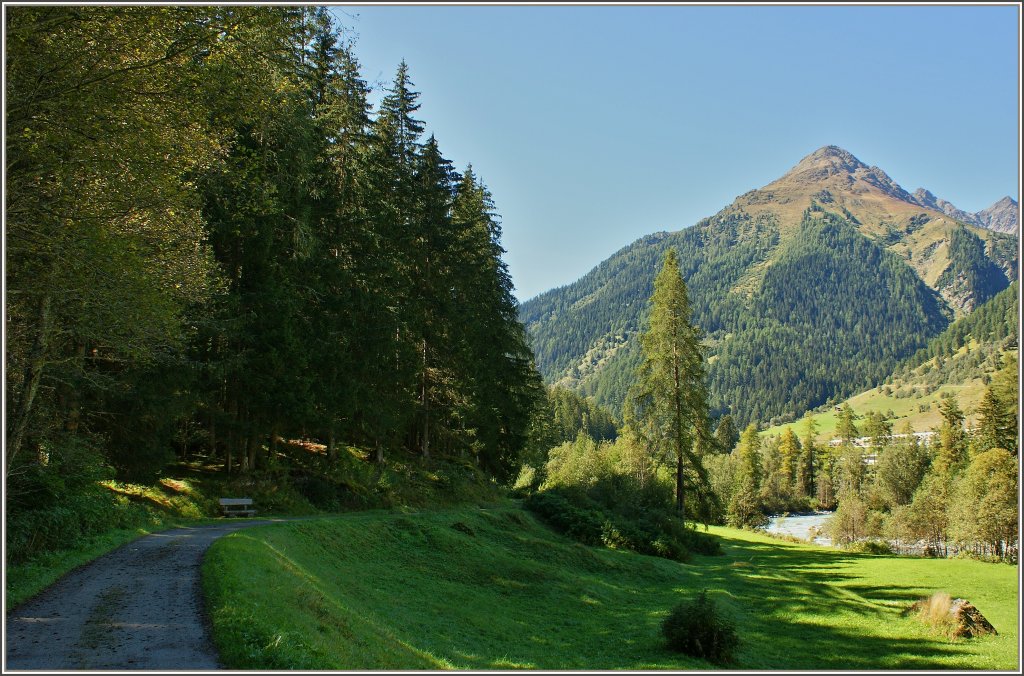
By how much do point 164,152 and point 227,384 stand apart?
1132cm

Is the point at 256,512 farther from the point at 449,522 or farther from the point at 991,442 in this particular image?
the point at 991,442

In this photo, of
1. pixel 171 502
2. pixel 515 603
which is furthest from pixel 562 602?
pixel 171 502

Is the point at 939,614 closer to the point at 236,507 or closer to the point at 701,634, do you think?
Answer: the point at 701,634

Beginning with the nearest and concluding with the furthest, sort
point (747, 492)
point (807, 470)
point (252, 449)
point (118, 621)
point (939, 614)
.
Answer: point (118, 621) < point (939, 614) < point (252, 449) < point (747, 492) < point (807, 470)

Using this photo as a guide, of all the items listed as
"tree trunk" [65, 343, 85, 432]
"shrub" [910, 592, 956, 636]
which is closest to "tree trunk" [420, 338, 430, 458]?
"tree trunk" [65, 343, 85, 432]

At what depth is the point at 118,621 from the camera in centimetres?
782

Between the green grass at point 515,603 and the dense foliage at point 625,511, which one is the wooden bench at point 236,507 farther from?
the dense foliage at point 625,511

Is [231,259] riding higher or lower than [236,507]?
higher

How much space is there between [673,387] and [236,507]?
2573 cm

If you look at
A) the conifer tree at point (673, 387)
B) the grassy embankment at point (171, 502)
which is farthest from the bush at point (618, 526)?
the conifer tree at point (673, 387)

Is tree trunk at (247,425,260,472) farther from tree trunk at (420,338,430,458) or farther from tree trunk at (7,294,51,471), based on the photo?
tree trunk at (7,294,51,471)

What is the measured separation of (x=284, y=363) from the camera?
20406mm

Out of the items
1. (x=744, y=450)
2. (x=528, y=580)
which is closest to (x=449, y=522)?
(x=528, y=580)

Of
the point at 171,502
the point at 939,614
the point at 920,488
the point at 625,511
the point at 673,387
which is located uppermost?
the point at 673,387
